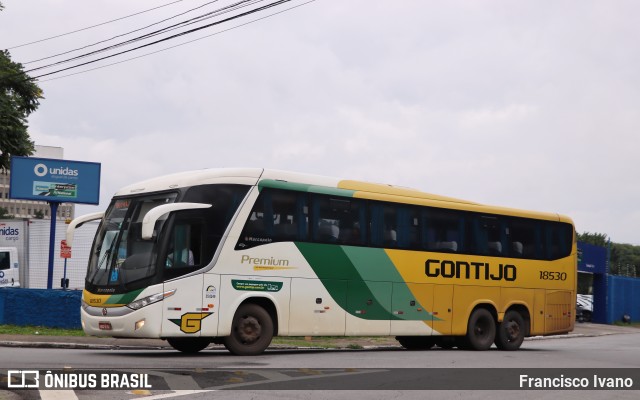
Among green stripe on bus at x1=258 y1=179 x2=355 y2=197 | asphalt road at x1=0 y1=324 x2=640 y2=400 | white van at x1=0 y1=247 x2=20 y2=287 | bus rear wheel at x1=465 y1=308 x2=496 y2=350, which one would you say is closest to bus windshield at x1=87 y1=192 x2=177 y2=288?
asphalt road at x1=0 y1=324 x2=640 y2=400

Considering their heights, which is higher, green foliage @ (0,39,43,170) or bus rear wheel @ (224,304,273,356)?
green foliage @ (0,39,43,170)

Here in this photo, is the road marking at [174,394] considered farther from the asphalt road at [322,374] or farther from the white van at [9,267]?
the white van at [9,267]

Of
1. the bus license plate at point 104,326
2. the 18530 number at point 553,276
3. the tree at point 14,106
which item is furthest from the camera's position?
the tree at point 14,106

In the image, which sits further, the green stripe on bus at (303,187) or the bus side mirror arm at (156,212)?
the green stripe on bus at (303,187)

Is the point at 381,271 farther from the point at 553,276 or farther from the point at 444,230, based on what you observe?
the point at 553,276

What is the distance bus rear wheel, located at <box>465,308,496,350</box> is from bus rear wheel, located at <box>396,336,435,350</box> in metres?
1.16

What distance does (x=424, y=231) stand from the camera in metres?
21.4

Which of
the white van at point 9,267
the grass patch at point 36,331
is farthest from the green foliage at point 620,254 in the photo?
the grass patch at point 36,331

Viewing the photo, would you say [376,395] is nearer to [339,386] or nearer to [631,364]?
A: [339,386]

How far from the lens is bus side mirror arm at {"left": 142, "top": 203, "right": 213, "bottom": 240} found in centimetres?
1538

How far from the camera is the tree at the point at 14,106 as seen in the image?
38.8 metres

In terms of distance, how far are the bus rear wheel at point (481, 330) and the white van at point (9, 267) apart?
1027 inches

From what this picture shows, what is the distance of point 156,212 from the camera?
1591 centimetres

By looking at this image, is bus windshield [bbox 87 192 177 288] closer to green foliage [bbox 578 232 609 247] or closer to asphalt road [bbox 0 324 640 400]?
asphalt road [bbox 0 324 640 400]
